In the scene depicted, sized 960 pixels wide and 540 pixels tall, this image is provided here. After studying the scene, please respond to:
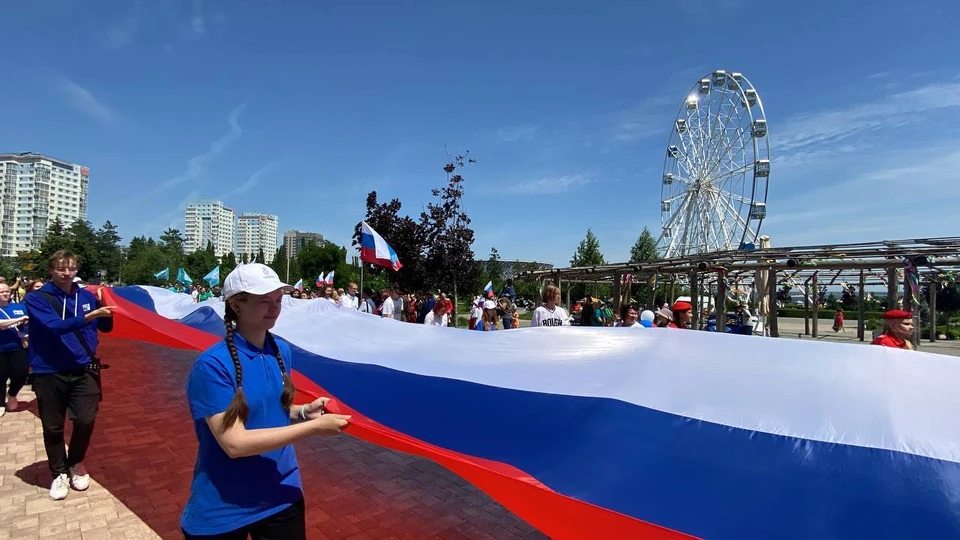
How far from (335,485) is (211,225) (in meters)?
175

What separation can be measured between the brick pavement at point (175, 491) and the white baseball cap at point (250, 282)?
2562 millimetres

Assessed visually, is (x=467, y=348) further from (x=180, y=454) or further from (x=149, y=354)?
(x=149, y=354)

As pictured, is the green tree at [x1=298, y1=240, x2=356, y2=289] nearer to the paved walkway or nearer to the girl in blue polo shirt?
the paved walkway

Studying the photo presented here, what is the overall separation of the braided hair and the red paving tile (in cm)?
222

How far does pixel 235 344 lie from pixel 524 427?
1.59 meters

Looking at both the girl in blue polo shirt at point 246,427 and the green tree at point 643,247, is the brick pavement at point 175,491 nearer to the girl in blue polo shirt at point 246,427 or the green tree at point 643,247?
the girl in blue polo shirt at point 246,427

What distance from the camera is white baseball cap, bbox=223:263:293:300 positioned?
1920 mm

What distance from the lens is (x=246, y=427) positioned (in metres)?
1.88

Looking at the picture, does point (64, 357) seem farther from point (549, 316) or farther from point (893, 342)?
point (893, 342)

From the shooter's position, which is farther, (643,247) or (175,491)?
(643,247)

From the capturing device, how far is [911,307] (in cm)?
1060

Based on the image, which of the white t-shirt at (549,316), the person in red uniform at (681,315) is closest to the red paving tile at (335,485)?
the white t-shirt at (549,316)

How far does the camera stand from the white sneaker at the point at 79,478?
434 cm

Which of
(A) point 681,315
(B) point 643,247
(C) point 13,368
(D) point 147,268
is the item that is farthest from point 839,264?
(D) point 147,268
